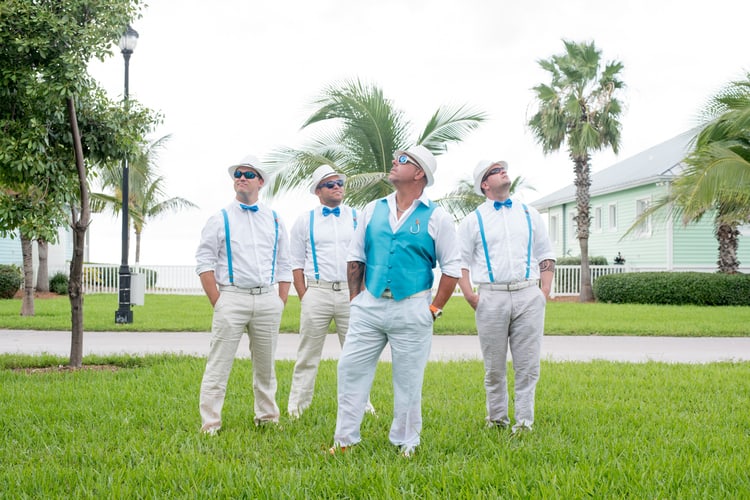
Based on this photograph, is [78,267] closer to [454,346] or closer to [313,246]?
[313,246]

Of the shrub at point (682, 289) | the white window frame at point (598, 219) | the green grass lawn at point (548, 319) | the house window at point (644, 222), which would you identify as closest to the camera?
the green grass lawn at point (548, 319)

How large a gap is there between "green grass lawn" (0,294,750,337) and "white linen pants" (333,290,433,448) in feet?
31.5

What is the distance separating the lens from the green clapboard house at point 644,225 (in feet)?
92.7

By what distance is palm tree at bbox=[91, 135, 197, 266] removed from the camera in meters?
29.6

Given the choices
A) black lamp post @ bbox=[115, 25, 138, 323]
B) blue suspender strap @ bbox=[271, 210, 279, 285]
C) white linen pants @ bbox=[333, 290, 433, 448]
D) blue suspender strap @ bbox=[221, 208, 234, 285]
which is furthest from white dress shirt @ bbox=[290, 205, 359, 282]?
black lamp post @ bbox=[115, 25, 138, 323]

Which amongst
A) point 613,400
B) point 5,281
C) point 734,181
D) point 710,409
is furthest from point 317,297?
point 5,281

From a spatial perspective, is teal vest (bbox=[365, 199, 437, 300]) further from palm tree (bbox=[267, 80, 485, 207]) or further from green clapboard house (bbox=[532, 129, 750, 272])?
green clapboard house (bbox=[532, 129, 750, 272])

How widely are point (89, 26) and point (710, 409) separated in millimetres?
8584

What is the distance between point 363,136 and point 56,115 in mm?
9344

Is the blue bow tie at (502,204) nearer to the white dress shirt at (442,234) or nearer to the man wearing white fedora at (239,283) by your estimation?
the white dress shirt at (442,234)

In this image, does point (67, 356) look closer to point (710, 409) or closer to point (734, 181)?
point (710, 409)

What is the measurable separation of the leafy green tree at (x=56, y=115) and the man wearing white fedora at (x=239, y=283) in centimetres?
432

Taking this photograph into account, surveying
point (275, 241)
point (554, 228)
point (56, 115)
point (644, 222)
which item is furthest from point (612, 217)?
point (275, 241)

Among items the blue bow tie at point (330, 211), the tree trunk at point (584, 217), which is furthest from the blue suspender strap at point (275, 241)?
the tree trunk at point (584, 217)
